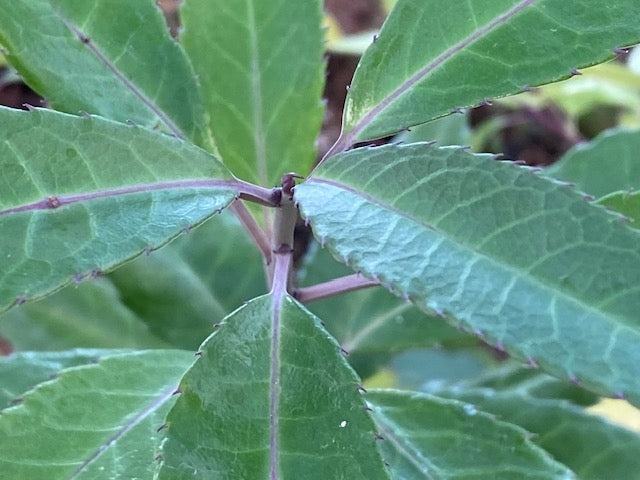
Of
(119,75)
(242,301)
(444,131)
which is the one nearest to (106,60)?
(119,75)

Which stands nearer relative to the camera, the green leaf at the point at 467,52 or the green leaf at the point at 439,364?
the green leaf at the point at 467,52

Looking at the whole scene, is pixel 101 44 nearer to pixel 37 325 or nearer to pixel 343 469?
pixel 343 469

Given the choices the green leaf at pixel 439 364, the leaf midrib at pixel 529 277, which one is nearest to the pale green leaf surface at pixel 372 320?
the leaf midrib at pixel 529 277

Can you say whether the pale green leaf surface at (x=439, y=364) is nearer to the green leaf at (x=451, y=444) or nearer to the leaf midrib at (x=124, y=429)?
the green leaf at (x=451, y=444)

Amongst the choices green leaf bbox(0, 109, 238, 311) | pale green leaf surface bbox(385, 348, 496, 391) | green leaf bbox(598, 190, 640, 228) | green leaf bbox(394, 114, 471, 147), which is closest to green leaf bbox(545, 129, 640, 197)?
green leaf bbox(394, 114, 471, 147)

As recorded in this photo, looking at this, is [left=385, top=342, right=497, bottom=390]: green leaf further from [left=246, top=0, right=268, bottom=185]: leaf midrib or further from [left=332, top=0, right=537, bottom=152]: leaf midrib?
[left=332, top=0, right=537, bottom=152]: leaf midrib

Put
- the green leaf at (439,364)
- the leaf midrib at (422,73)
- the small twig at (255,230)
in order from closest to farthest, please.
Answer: the leaf midrib at (422,73) < the small twig at (255,230) < the green leaf at (439,364)
